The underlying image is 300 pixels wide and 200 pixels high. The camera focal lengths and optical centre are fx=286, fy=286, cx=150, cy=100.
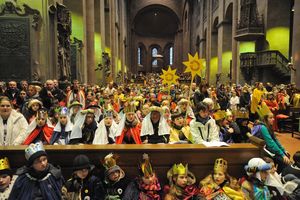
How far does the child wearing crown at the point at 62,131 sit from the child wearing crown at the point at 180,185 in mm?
2386

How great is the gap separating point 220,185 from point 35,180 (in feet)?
7.50

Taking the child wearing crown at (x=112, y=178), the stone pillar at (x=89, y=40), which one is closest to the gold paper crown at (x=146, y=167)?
the child wearing crown at (x=112, y=178)

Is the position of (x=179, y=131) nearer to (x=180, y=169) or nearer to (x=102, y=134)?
(x=102, y=134)

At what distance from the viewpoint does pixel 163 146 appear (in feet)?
12.9

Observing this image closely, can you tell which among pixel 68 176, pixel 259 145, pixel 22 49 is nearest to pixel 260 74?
pixel 22 49

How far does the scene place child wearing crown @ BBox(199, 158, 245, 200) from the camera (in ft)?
11.9

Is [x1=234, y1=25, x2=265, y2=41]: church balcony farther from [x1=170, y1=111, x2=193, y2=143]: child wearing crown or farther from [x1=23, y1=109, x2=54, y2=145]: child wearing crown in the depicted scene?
[x1=23, y1=109, x2=54, y2=145]: child wearing crown

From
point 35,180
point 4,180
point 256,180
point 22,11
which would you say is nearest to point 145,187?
point 35,180

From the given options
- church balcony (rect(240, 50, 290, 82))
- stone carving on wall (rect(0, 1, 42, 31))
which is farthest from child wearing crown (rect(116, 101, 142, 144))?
church balcony (rect(240, 50, 290, 82))

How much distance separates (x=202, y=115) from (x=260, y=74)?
54.9ft

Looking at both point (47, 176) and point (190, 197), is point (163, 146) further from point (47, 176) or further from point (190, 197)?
point (47, 176)

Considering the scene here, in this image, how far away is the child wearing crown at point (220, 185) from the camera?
3.62m

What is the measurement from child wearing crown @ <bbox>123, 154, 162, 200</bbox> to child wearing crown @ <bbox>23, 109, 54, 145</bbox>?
2259mm

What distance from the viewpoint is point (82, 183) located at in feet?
11.6
